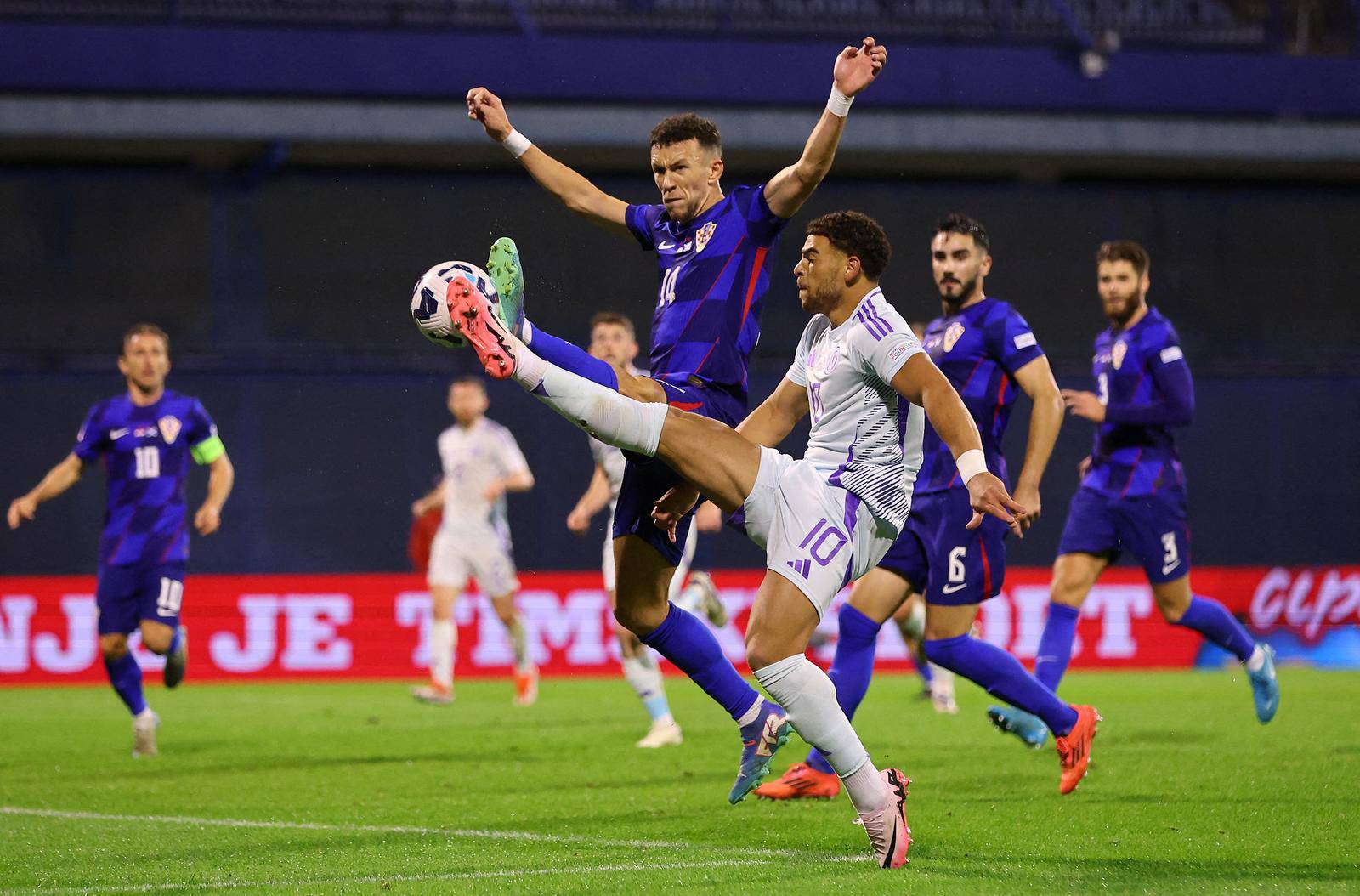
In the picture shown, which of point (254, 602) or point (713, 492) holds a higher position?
point (713, 492)

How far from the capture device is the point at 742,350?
19.9 feet

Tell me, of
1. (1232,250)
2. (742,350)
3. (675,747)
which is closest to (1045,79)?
(1232,250)

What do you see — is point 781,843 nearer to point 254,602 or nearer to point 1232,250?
point 254,602

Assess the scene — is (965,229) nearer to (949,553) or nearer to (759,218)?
(949,553)

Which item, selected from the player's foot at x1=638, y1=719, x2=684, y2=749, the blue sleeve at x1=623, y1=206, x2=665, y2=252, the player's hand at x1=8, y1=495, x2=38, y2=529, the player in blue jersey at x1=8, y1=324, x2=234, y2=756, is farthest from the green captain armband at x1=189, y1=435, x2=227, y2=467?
the blue sleeve at x1=623, y1=206, x2=665, y2=252

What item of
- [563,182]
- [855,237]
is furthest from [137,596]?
[855,237]

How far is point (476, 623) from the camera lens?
15508mm

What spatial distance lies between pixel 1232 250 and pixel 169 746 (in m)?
14.9

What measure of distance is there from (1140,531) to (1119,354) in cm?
96

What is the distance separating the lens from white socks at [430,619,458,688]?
1299 centimetres

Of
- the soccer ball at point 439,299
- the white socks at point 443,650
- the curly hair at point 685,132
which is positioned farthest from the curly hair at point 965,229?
the white socks at point 443,650

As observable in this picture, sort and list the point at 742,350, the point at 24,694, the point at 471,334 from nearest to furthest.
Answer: the point at 471,334
the point at 742,350
the point at 24,694

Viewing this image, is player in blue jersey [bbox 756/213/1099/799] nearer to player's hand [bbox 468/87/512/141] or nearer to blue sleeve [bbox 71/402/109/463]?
player's hand [bbox 468/87/512/141]

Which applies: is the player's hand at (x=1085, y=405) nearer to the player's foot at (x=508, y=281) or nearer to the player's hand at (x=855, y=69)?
the player's hand at (x=855, y=69)
